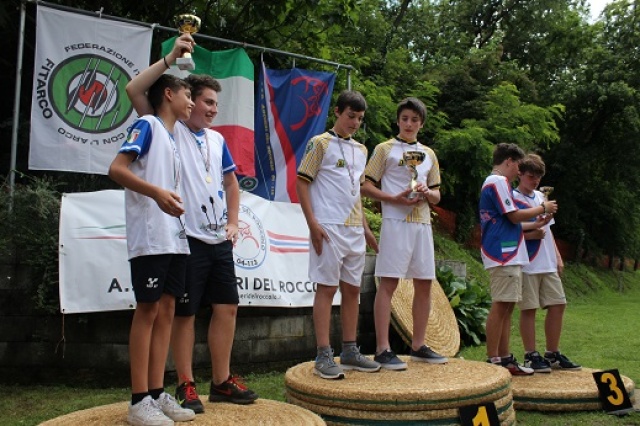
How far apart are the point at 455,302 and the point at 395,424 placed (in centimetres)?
432

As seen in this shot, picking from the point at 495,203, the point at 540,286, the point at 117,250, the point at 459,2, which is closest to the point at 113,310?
the point at 117,250

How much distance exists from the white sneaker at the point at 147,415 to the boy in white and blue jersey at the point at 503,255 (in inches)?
110

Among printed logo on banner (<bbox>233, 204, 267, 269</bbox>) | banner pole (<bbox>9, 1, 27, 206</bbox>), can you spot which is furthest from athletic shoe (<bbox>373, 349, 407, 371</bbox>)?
banner pole (<bbox>9, 1, 27, 206</bbox>)

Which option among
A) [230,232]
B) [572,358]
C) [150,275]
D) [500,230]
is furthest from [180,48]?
[572,358]

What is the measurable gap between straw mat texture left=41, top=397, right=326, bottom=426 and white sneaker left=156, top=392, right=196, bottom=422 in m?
0.04

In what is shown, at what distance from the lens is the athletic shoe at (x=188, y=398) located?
3473 mm

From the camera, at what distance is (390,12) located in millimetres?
25922

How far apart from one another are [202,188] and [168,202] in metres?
0.61

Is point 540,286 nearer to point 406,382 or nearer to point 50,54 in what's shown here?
point 406,382

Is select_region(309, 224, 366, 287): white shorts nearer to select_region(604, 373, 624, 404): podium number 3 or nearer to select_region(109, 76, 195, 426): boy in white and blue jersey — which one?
select_region(109, 76, 195, 426): boy in white and blue jersey

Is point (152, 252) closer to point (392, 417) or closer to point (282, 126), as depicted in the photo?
point (392, 417)

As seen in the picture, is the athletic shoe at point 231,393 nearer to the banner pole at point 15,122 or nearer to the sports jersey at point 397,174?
the sports jersey at point 397,174

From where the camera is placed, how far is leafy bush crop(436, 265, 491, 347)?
7871 millimetres

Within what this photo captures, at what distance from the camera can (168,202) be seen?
10.00 feet
